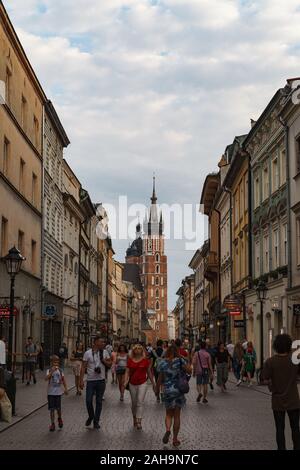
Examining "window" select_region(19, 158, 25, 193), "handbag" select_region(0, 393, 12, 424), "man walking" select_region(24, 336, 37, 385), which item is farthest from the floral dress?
"window" select_region(19, 158, 25, 193)

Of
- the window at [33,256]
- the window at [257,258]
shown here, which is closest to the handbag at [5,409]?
the window at [33,256]

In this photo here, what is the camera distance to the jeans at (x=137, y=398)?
16.1m

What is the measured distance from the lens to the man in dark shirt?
10.6m

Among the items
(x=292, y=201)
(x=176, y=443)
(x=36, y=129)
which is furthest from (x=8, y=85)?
(x=176, y=443)

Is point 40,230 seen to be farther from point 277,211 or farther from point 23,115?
point 277,211

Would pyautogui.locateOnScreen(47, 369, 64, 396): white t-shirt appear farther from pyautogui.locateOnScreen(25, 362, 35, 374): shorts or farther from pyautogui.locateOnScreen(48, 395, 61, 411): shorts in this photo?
pyautogui.locateOnScreen(25, 362, 35, 374): shorts

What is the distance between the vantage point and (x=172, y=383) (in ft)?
44.9

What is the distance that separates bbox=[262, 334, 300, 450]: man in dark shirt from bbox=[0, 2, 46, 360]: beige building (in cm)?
2000

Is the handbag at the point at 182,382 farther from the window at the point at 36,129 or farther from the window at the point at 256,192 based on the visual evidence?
the window at the point at 36,129

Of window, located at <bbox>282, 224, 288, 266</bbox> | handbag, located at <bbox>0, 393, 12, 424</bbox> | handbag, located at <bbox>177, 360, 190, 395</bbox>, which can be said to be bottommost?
handbag, located at <bbox>0, 393, 12, 424</bbox>

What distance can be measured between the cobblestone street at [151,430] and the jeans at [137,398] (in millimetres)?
302

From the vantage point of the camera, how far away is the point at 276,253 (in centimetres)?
3556

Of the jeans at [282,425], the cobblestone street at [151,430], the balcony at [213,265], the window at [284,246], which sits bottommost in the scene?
the cobblestone street at [151,430]

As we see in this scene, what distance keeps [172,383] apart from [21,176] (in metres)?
24.5
